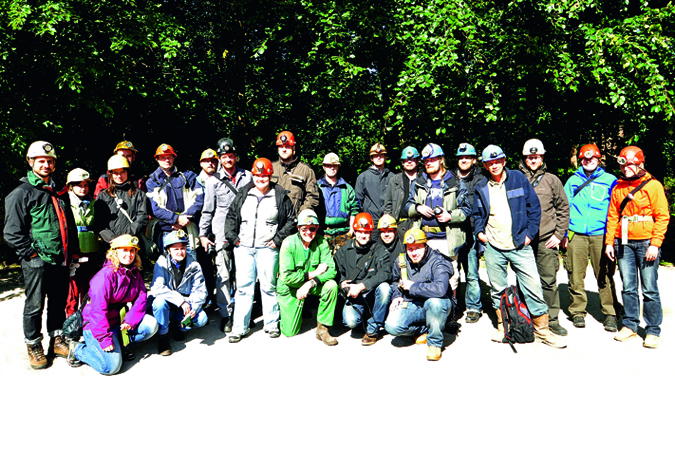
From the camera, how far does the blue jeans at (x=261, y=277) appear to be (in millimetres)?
5562

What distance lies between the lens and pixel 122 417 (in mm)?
3803

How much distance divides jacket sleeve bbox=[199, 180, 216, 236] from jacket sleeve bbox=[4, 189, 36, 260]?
1.84m

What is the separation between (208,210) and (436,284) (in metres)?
2.89

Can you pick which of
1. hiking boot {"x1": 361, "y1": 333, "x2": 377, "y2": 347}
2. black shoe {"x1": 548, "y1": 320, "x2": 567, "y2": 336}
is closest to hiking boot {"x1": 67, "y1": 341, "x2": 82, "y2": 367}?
hiking boot {"x1": 361, "y1": 333, "x2": 377, "y2": 347}

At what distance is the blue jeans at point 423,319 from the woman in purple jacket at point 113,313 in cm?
243

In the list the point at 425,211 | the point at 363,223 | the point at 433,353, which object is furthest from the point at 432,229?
the point at 433,353

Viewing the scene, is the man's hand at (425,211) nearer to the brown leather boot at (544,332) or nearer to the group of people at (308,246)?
the group of people at (308,246)

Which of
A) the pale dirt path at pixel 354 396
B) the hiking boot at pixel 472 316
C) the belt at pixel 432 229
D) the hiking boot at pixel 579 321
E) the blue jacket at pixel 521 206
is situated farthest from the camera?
the hiking boot at pixel 472 316

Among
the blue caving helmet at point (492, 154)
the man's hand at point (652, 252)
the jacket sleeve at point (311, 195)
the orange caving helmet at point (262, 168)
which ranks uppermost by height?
the blue caving helmet at point (492, 154)

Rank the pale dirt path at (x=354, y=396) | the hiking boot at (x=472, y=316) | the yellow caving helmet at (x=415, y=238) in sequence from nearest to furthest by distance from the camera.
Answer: the pale dirt path at (x=354, y=396), the yellow caving helmet at (x=415, y=238), the hiking boot at (x=472, y=316)

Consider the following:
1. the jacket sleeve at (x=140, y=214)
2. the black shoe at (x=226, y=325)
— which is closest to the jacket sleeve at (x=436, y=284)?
the black shoe at (x=226, y=325)

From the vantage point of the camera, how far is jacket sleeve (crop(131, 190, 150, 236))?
560 cm

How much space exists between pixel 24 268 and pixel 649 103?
8.80 m

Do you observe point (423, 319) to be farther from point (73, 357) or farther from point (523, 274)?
point (73, 357)
